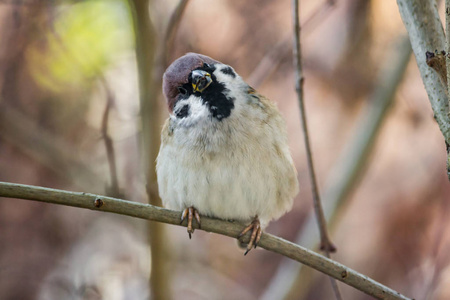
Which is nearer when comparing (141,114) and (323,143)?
(141,114)

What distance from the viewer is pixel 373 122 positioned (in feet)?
12.5

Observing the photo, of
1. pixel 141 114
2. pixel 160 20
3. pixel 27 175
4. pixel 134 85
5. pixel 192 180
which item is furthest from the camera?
pixel 27 175

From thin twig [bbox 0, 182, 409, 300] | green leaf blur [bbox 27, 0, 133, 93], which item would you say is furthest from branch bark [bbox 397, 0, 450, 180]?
green leaf blur [bbox 27, 0, 133, 93]

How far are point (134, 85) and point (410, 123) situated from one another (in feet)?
7.99

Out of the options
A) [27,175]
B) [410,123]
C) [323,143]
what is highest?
[410,123]

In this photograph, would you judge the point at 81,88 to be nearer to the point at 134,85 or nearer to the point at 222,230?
the point at 134,85

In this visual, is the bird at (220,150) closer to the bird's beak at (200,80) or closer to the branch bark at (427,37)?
the bird's beak at (200,80)

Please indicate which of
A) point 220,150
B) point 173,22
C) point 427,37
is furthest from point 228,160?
point 427,37

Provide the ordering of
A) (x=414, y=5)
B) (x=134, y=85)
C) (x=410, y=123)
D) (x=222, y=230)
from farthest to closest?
1. (x=410, y=123)
2. (x=134, y=85)
3. (x=222, y=230)
4. (x=414, y=5)

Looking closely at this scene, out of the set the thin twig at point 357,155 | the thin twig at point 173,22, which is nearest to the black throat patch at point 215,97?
the thin twig at point 173,22

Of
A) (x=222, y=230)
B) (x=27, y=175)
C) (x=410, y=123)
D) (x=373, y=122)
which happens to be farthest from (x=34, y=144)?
(x=410, y=123)

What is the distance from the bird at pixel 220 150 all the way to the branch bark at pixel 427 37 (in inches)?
43.0

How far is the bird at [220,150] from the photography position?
2.63 meters

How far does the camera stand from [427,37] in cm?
171
